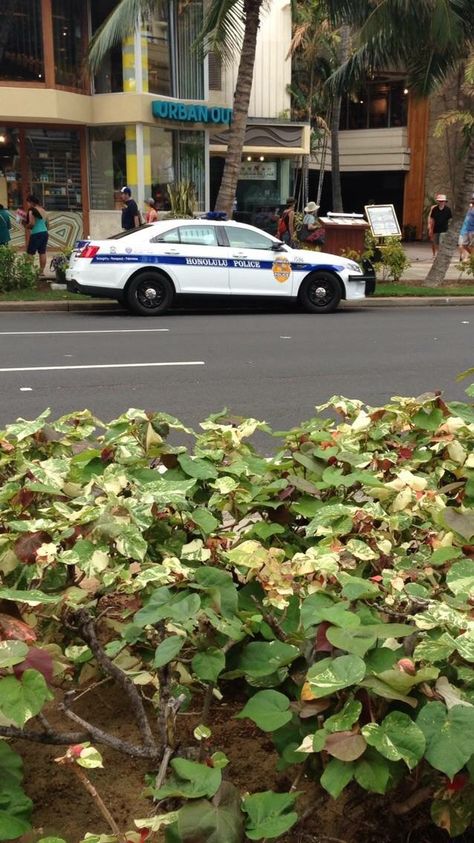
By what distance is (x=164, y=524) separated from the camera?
245 centimetres

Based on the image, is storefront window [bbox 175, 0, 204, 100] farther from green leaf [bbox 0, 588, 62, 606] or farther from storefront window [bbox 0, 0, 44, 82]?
green leaf [bbox 0, 588, 62, 606]

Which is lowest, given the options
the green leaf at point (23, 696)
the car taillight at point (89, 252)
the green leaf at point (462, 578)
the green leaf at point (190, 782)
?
the green leaf at point (190, 782)

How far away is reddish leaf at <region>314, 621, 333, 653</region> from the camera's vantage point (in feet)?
5.71

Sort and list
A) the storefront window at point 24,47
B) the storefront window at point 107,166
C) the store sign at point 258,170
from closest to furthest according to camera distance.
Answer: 1. the storefront window at point 24,47
2. the storefront window at point 107,166
3. the store sign at point 258,170

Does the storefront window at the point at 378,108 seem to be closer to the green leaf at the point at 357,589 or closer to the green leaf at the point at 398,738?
the green leaf at the point at 357,589

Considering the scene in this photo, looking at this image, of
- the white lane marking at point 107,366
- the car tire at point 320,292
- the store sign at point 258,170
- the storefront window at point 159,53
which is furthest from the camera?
the store sign at point 258,170

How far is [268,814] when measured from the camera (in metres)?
1.65

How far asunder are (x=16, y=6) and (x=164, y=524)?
72.1 feet

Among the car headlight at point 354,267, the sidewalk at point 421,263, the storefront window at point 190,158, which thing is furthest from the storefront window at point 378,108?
the car headlight at point 354,267

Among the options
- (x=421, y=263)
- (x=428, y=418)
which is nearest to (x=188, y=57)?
(x=421, y=263)

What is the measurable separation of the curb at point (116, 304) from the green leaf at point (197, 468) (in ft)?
43.6

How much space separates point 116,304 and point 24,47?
9084 millimetres

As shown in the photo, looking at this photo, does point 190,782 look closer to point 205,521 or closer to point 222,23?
point 205,521

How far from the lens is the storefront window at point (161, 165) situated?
75.7 ft
